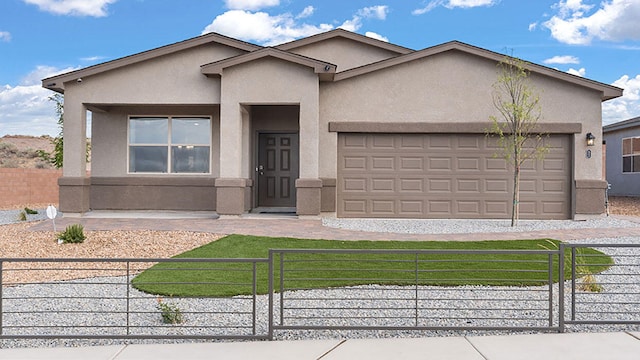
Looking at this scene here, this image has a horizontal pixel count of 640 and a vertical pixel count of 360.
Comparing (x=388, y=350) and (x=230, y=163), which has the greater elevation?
(x=230, y=163)

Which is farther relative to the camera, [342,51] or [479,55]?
[342,51]

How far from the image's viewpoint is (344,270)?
22.6 feet

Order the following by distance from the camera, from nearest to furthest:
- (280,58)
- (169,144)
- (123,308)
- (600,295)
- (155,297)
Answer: (155,297)
(123,308)
(600,295)
(280,58)
(169,144)

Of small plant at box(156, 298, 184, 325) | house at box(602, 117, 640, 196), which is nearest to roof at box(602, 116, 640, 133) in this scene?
house at box(602, 117, 640, 196)

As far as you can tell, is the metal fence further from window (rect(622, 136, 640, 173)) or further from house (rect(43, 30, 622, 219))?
window (rect(622, 136, 640, 173))

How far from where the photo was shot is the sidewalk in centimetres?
489

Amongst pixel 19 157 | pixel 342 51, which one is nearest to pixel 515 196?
pixel 342 51

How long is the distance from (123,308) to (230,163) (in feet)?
27.0

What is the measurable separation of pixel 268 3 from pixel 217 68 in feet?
33.8

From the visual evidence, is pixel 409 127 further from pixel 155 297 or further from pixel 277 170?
pixel 155 297

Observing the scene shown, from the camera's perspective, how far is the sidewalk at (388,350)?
4.89 m

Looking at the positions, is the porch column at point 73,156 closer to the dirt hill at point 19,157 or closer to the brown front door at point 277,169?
the brown front door at point 277,169

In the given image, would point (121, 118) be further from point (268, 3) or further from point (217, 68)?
point (268, 3)

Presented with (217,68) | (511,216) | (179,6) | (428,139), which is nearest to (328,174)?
(428,139)
